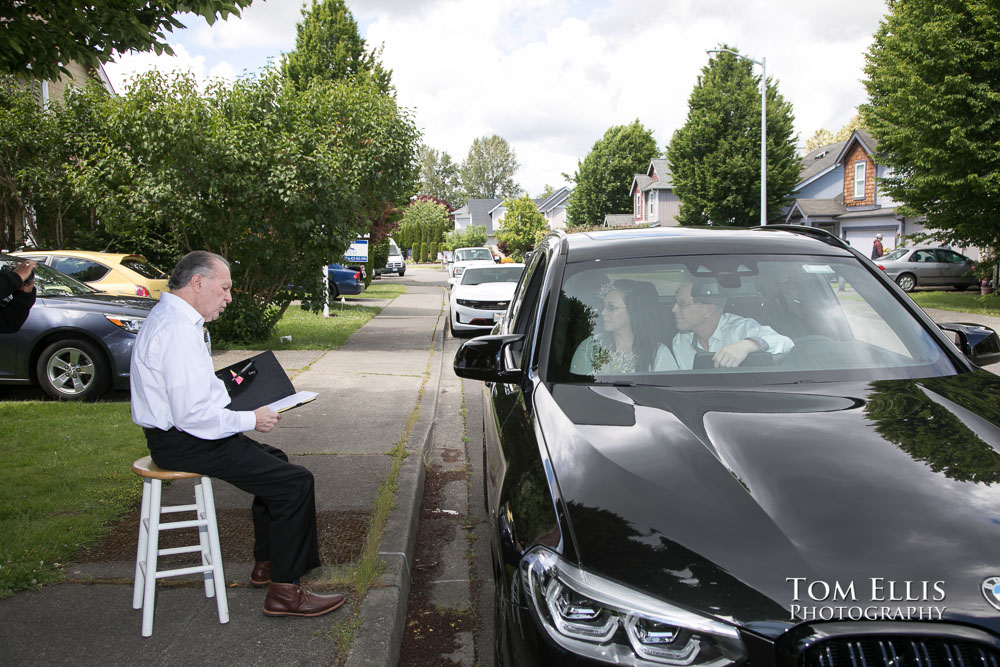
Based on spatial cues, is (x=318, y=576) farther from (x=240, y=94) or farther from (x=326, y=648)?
(x=240, y=94)

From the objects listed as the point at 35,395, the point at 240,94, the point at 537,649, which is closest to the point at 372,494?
the point at 537,649

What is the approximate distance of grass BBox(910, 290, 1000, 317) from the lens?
70.0 feet

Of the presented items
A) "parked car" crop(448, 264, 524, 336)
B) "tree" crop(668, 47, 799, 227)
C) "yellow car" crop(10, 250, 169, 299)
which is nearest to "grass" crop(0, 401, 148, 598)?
"yellow car" crop(10, 250, 169, 299)

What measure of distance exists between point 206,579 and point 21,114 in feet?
58.3

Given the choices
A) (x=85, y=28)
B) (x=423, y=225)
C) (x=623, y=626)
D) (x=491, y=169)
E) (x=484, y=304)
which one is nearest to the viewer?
(x=623, y=626)

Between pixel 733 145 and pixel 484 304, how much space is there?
36909mm

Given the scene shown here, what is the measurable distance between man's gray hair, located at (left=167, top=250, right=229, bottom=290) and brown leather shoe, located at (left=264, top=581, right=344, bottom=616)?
138 cm

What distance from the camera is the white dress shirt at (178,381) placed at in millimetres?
3320

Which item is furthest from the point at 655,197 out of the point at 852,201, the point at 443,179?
the point at 443,179

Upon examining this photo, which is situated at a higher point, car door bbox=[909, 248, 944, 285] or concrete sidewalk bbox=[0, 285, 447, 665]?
car door bbox=[909, 248, 944, 285]

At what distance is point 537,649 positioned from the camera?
2.03 m

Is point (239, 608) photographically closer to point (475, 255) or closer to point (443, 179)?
point (475, 255)

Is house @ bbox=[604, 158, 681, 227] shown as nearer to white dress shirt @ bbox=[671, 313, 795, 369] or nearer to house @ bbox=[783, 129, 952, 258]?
house @ bbox=[783, 129, 952, 258]

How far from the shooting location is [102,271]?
12312 mm
